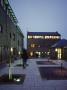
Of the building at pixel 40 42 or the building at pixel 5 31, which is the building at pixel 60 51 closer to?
the building at pixel 5 31

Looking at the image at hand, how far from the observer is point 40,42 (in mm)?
93812

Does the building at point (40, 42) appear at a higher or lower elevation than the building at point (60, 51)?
higher

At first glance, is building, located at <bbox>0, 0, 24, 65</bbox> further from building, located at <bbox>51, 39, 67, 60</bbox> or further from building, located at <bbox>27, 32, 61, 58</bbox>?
building, located at <bbox>27, 32, 61, 58</bbox>

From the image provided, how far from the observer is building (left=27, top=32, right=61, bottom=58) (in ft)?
302

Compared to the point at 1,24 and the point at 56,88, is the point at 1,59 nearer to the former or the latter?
the point at 1,24

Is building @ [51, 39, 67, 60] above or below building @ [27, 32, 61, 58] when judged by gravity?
below

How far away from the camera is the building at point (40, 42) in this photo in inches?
3624

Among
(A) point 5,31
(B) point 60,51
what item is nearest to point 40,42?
(B) point 60,51

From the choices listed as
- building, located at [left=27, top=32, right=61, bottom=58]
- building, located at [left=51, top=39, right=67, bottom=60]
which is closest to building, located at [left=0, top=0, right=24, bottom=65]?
building, located at [left=51, top=39, right=67, bottom=60]

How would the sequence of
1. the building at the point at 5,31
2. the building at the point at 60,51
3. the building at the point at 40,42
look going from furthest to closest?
the building at the point at 40,42 → the building at the point at 60,51 → the building at the point at 5,31

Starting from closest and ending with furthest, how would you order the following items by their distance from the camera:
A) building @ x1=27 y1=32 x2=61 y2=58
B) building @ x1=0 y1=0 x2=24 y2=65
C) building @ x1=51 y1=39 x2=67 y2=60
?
1. building @ x1=0 y1=0 x2=24 y2=65
2. building @ x1=51 y1=39 x2=67 y2=60
3. building @ x1=27 y1=32 x2=61 y2=58

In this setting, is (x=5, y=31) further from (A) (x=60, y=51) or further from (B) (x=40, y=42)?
(B) (x=40, y=42)

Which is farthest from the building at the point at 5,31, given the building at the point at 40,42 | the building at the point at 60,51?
the building at the point at 40,42

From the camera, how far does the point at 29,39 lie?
9438 centimetres
